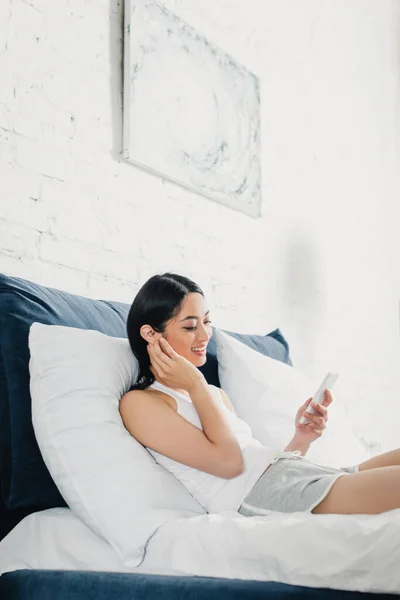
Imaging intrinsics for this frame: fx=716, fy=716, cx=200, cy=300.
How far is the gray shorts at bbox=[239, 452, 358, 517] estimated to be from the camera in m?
1.41

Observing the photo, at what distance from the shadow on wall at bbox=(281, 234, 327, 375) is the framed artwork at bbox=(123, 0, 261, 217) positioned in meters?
0.39

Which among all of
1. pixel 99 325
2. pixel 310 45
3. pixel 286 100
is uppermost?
pixel 310 45

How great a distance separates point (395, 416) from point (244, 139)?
1.94 m

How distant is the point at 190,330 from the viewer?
1755 mm

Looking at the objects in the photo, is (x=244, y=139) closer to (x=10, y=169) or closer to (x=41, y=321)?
(x=10, y=169)

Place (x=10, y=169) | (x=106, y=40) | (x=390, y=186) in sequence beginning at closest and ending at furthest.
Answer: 1. (x=10, y=169)
2. (x=106, y=40)
3. (x=390, y=186)

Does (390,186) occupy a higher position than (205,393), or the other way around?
(390,186)

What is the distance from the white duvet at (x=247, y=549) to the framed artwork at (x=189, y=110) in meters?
1.29

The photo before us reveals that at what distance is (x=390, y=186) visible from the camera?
168 inches

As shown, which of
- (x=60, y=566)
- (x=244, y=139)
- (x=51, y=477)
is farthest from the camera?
(x=244, y=139)

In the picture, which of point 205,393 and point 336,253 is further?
point 336,253

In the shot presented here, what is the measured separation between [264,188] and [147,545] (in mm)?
2054

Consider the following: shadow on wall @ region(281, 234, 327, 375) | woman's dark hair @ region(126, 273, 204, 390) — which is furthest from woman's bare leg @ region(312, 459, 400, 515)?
shadow on wall @ region(281, 234, 327, 375)

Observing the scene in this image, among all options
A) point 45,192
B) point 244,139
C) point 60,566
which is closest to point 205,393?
point 60,566
